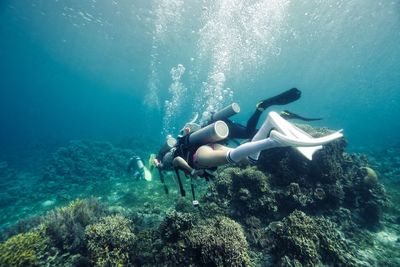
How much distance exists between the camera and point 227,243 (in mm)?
4297

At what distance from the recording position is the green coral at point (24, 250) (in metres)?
4.88

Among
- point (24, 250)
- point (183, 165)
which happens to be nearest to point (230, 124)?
point (183, 165)

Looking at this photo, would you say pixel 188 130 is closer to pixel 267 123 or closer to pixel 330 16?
pixel 267 123

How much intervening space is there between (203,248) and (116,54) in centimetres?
4999

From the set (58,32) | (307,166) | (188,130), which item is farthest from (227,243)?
(58,32)

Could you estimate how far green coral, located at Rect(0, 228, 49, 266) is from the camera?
16.0 ft

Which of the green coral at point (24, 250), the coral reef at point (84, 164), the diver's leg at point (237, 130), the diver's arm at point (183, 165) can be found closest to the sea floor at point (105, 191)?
the coral reef at point (84, 164)

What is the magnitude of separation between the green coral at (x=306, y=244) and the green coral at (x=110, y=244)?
3.53 metres

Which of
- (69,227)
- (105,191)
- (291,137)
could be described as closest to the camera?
(291,137)

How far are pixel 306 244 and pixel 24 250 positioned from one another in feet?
22.1

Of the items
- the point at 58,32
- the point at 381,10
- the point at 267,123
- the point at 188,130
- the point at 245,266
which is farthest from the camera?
the point at 58,32

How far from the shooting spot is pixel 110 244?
5.02 metres

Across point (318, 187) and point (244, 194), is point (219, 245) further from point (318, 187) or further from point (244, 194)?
point (318, 187)

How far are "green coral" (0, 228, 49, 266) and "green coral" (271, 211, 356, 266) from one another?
19.2ft
